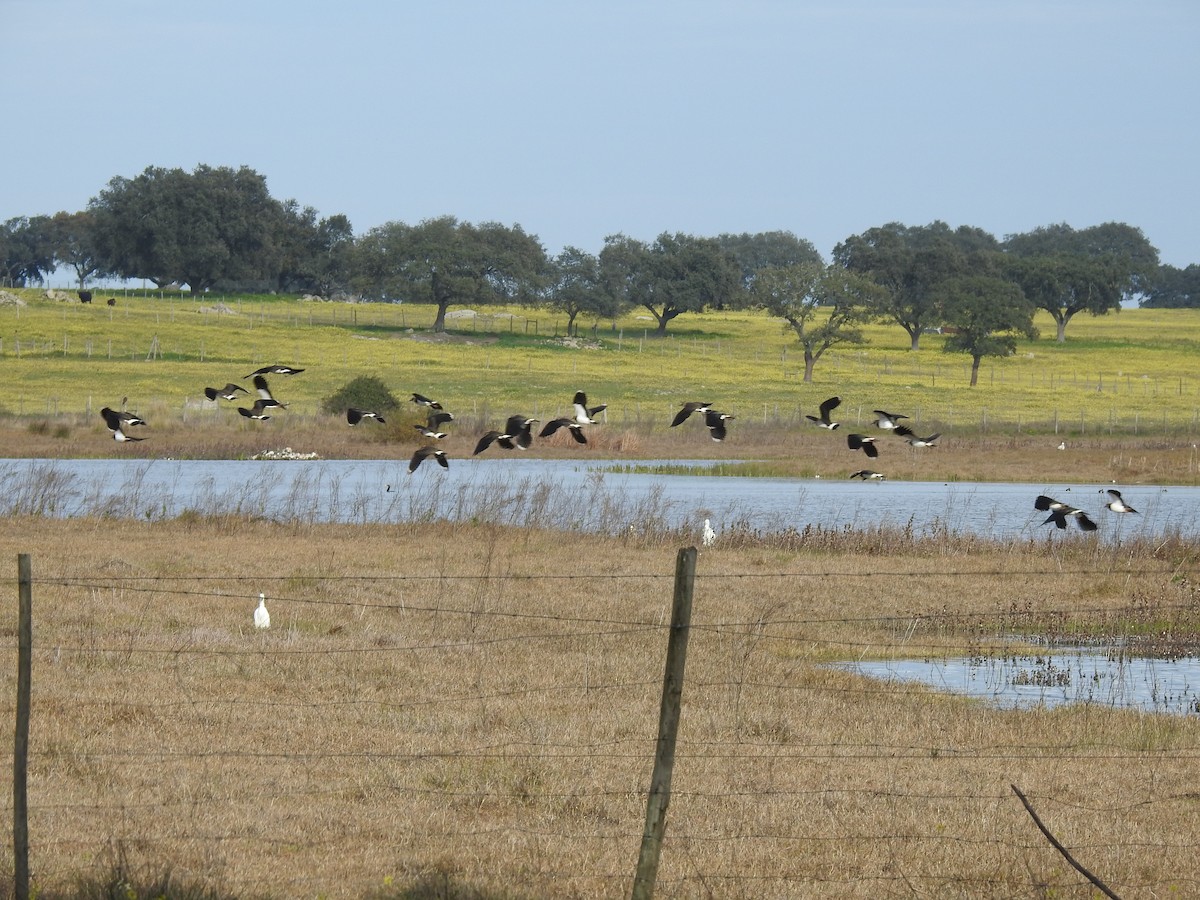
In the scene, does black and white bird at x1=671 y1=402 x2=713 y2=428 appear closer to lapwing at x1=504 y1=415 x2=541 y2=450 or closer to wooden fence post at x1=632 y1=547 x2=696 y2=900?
lapwing at x1=504 y1=415 x2=541 y2=450

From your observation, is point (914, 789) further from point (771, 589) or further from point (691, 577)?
point (771, 589)

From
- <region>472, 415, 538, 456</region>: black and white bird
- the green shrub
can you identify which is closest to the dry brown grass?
<region>472, 415, 538, 456</region>: black and white bird

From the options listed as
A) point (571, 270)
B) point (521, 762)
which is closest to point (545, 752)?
point (521, 762)

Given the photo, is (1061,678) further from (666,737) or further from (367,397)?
(367,397)

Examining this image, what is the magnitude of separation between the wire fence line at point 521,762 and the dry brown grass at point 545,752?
0.10 ft

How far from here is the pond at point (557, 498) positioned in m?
25.7

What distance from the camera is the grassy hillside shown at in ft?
188

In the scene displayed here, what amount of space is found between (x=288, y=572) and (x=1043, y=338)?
324 feet

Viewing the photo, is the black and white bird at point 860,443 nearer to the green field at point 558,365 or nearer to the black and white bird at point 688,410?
the black and white bird at point 688,410

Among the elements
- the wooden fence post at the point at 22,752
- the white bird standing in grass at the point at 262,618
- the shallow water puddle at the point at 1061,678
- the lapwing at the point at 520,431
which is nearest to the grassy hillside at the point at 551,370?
the lapwing at the point at 520,431

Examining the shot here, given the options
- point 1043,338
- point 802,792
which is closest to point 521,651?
point 802,792

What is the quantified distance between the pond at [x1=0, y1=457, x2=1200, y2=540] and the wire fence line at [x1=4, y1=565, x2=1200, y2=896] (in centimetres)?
1041

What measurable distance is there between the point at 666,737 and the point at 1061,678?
9.11 m

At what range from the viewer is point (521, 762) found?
974 cm
